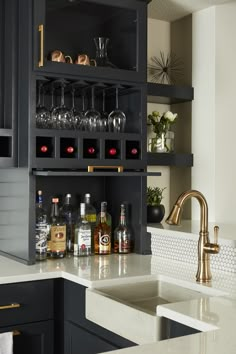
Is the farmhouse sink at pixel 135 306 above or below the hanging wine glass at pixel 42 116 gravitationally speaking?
below

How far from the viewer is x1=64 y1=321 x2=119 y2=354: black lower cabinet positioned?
214 centimetres

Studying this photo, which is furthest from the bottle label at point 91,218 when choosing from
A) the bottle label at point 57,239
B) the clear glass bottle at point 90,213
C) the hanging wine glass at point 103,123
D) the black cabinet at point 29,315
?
the black cabinet at point 29,315

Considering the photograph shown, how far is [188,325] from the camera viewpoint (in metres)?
1.74

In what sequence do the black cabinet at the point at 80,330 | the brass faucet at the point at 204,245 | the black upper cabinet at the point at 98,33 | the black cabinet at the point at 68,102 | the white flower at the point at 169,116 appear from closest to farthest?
the black cabinet at the point at 80,330 → the brass faucet at the point at 204,245 → the black cabinet at the point at 68,102 → the black upper cabinet at the point at 98,33 → the white flower at the point at 169,116

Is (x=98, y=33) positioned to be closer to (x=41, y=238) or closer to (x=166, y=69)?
(x=166, y=69)

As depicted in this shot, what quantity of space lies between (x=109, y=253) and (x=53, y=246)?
0.32 m

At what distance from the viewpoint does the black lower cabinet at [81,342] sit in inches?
84.4

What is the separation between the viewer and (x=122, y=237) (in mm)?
2893

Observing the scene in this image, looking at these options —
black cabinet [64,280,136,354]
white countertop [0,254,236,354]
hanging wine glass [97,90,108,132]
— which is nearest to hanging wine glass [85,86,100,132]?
hanging wine glass [97,90,108,132]

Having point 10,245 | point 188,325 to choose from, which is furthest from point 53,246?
point 188,325

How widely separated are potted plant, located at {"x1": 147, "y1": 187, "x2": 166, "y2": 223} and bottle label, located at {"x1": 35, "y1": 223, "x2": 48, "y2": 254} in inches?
22.9

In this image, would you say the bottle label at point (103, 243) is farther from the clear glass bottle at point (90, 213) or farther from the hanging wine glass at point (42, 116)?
the hanging wine glass at point (42, 116)

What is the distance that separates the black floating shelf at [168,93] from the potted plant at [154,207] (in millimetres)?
502

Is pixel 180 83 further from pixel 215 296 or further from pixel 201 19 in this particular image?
pixel 215 296
